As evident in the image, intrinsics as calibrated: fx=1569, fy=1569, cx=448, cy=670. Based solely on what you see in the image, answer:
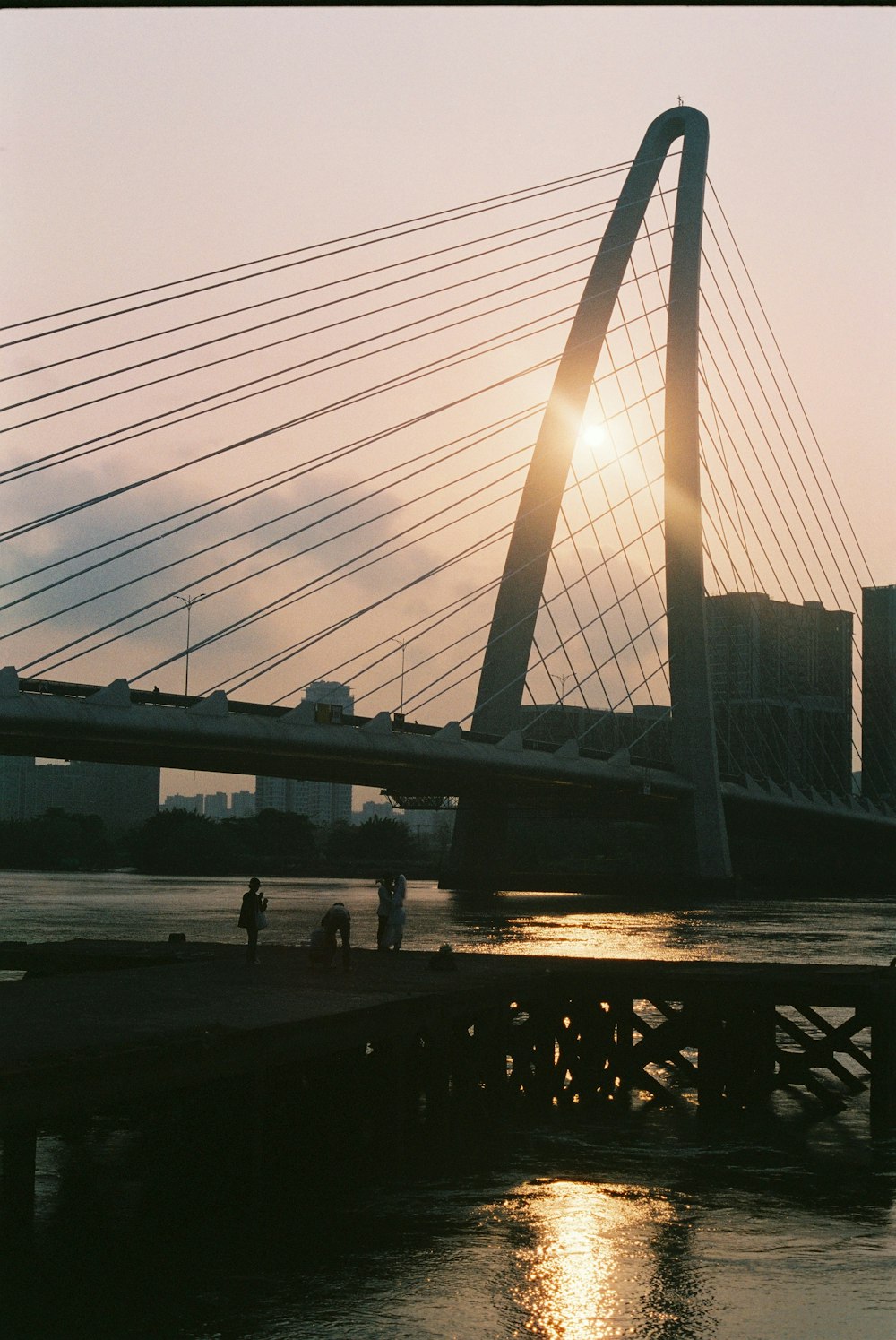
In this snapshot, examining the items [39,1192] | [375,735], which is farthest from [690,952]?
[39,1192]

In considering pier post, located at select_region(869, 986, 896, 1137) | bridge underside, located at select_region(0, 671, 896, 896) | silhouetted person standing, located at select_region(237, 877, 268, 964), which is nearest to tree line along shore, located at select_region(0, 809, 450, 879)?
bridge underside, located at select_region(0, 671, 896, 896)

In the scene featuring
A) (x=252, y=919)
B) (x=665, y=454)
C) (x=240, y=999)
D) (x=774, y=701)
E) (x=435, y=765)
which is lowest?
(x=240, y=999)

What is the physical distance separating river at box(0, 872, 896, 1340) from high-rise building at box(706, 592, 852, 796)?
59.1 meters

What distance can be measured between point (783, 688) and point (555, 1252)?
252 ft

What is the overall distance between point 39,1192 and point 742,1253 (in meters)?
5.92

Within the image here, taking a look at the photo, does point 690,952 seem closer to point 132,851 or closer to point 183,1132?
point 183,1132

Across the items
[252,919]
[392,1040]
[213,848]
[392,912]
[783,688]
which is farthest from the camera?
[213,848]

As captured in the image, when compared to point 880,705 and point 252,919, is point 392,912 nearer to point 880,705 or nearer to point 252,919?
point 252,919

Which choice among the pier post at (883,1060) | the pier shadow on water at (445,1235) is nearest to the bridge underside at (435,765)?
the pier post at (883,1060)

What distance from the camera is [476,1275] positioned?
11.0m

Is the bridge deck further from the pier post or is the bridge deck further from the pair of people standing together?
the pair of people standing together

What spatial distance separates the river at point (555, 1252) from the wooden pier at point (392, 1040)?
940 millimetres

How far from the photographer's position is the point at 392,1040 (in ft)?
50.6

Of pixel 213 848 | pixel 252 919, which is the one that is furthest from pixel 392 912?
pixel 213 848
